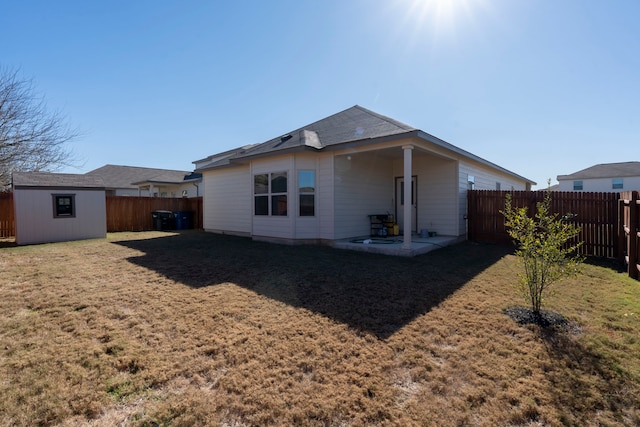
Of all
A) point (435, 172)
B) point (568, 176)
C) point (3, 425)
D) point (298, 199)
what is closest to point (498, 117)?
point (435, 172)

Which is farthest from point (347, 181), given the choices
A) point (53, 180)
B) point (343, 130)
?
point (53, 180)

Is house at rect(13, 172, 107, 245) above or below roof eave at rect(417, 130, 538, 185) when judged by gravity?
below

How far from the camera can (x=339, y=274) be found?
5.65m

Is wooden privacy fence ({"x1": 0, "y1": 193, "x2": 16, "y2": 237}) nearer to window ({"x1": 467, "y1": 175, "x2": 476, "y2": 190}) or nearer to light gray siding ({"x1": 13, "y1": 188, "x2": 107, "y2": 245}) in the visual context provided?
light gray siding ({"x1": 13, "y1": 188, "x2": 107, "y2": 245})

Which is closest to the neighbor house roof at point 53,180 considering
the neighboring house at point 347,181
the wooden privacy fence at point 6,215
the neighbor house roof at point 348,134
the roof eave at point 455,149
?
the wooden privacy fence at point 6,215

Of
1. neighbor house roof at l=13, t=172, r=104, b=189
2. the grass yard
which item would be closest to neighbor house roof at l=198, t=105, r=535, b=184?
the grass yard

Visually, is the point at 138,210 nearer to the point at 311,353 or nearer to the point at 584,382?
the point at 311,353

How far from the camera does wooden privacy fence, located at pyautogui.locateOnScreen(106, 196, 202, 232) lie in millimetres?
15055

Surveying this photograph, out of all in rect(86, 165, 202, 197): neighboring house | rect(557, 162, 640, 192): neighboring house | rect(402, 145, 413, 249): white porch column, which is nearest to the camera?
rect(402, 145, 413, 249): white porch column

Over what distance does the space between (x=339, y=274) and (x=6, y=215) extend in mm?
14391

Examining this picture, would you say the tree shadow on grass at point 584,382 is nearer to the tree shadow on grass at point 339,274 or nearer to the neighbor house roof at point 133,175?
the tree shadow on grass at point 339,274

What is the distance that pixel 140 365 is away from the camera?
2562 mm

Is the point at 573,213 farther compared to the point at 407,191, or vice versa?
the point at 573,213

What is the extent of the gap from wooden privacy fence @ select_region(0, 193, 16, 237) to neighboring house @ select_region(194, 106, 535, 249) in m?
8.62
